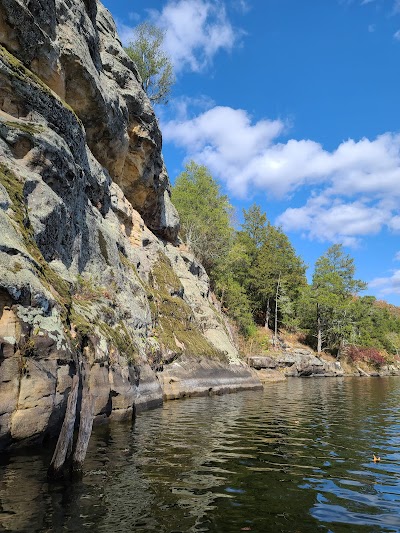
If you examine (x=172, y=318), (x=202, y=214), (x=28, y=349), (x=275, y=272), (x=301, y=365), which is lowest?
(x=301, y=365)

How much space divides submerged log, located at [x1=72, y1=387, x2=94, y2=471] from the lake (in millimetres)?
350

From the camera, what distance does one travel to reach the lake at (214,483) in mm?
5953

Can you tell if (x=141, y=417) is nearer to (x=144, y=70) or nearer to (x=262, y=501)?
(x=262, y=501)

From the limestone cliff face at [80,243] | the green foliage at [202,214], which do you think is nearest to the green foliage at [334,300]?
the green foliage at [202,214]

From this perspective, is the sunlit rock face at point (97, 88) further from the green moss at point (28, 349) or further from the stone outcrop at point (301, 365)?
the stone outcrop at point (301, 365)

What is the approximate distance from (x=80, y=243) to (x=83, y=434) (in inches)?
439

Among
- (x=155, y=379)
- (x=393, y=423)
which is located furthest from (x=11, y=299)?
(x=393, y=423)

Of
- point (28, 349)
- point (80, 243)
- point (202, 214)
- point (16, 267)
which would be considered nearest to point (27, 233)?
point (16, 267)

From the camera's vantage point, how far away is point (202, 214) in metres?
47.7

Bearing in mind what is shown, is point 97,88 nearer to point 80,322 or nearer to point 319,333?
point 80,322

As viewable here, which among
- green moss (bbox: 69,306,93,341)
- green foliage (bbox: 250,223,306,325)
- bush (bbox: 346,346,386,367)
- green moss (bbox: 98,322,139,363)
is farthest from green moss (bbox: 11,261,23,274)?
bush (bbox: 346,346,386,367)

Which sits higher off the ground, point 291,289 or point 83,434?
A: point 291,289

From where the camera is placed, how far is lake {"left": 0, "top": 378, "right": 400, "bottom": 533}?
595cm

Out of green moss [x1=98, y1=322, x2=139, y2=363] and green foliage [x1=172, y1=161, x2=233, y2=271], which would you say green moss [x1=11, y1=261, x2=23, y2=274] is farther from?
green foliage [x1=172, y1=161, x2=233, y2=271]
